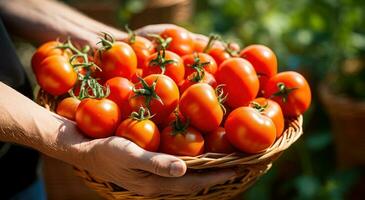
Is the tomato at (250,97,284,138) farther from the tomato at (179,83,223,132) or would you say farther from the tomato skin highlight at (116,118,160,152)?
the tomato skin highlight at (116,118,160,152)

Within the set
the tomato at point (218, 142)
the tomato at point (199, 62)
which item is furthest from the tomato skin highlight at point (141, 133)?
the tomato at point (199, 62)

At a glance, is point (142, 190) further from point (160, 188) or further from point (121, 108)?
point (121, 108)

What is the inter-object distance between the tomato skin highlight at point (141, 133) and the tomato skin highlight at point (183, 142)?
A: 0.06 feet

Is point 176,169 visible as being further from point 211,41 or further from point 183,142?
point 211,41

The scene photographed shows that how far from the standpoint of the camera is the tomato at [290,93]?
1.28 m

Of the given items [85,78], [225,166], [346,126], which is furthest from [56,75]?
[346,126]

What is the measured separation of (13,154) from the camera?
1392 mm

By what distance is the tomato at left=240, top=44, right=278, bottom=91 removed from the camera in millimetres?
1336

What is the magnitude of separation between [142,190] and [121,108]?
0.20 meters

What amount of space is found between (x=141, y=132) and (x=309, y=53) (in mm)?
1520

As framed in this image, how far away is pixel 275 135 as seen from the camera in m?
1.18

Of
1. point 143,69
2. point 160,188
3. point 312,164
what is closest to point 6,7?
point 143,69

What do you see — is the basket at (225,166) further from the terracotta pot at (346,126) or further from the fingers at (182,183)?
the terracotta pot at (346,126)

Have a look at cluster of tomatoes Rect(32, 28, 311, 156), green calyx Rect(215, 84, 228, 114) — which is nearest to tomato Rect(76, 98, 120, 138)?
cluster of tomatoes Rect(32, 28, 311, 156)
